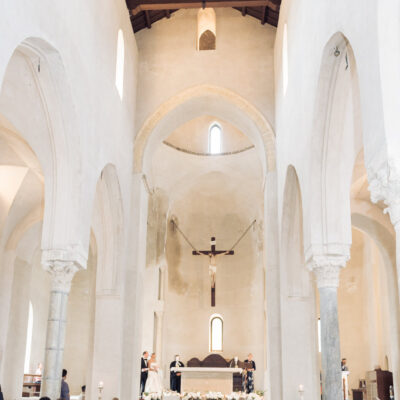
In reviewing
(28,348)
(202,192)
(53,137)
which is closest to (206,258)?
(202,192)

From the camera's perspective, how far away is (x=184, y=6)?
607 inches

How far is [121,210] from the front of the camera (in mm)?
14398

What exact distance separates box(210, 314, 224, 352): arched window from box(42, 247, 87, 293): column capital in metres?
14.3

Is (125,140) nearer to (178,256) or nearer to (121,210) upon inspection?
(121,210)

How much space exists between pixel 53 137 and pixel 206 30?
7685 mm

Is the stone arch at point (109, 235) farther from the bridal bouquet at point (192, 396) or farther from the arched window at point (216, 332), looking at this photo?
the arched window at point (216, 332)

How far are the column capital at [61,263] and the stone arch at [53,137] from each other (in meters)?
0.04

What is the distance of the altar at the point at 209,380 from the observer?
17.2 m

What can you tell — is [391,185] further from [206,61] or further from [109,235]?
[206,61]

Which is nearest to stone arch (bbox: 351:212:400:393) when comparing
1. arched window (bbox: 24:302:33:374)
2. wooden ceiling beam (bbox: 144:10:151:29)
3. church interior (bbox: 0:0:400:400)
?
church interior (bbox: 0:0:400:400)

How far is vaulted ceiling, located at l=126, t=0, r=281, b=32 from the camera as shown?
15094 mm

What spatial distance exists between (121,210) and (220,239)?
1140 centimetres

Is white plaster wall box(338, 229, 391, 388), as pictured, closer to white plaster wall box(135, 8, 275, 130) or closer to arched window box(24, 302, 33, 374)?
white plaster wall box(135, 8, 275, 130)

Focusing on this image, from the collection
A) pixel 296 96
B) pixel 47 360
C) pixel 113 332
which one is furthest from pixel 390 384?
pixel 47 360
